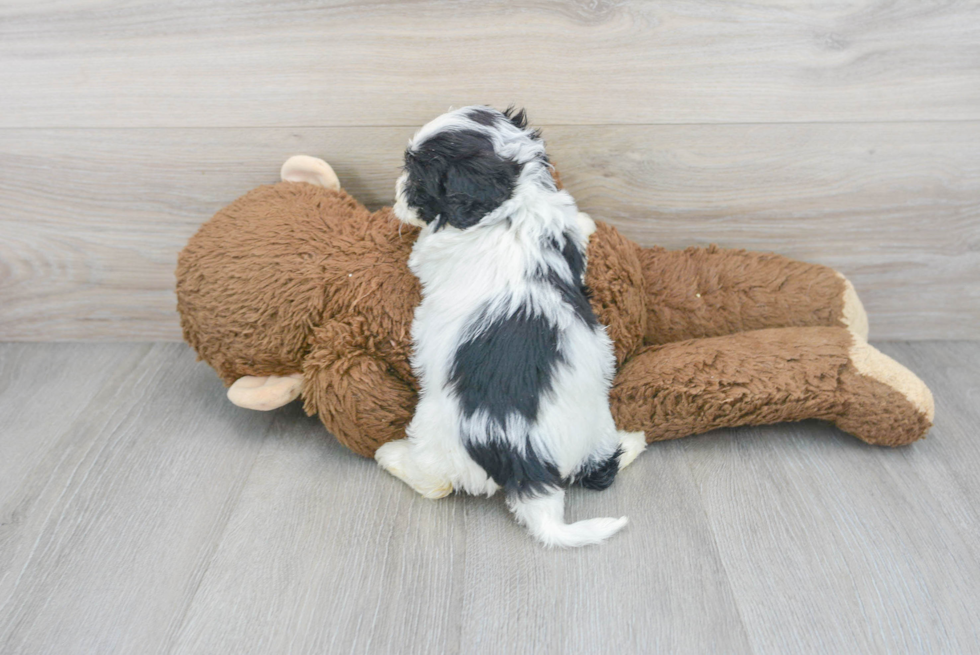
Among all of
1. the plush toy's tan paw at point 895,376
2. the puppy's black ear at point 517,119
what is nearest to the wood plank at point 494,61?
the puppy's black ear at point 517,119

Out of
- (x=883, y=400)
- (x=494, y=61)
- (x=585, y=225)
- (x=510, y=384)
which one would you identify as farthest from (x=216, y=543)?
(x=883, y=400)

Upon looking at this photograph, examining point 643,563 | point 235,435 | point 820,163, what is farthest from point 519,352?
point 820,163

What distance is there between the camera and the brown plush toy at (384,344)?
0.96m

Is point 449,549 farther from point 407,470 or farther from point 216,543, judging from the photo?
point 216,543

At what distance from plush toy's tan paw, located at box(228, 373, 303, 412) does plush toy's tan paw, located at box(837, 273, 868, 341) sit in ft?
2.65

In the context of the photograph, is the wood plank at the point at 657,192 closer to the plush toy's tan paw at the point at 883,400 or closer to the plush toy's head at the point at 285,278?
the plush toy's head at the point at 285,278

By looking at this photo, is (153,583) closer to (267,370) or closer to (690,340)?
(267,370)

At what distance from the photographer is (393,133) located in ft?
3.58

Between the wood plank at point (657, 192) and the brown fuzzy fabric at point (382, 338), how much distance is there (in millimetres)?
122

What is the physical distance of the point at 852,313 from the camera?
3.54ft

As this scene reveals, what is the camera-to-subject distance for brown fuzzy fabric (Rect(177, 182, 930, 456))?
3.13 ft

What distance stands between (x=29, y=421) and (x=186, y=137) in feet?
1.66

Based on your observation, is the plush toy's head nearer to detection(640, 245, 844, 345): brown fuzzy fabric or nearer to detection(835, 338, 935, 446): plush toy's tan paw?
detection(640, 245, 844, 345): brown fuzzy fabric

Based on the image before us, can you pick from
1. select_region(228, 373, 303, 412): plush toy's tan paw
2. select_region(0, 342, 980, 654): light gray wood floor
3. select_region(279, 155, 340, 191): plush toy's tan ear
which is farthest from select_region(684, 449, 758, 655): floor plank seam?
select_region(279, 155, 340, 191): plush toy's tan ear
